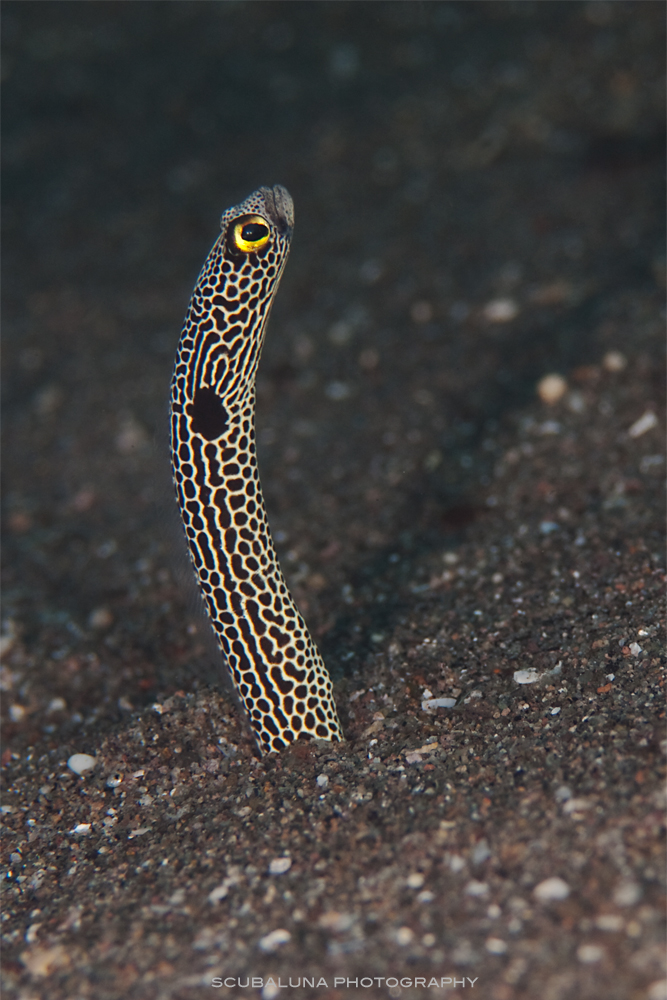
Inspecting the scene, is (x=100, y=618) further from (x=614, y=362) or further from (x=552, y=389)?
(x=614, y=362)

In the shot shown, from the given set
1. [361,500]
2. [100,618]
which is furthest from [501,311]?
[100,618]

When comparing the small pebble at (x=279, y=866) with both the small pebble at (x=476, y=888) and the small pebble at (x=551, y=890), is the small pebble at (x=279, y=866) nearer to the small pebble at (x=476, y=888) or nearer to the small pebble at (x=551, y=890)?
the small pebble at (x=476, y=888)

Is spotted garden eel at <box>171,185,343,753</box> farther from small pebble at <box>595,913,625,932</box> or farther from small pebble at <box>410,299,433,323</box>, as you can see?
small pebble at <box>410,299,433,323</box>

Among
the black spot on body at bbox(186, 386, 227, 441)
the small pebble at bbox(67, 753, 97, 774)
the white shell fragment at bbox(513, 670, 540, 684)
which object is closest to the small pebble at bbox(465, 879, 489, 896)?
the white shell fragment at bbox(513, 670, 540, 684)

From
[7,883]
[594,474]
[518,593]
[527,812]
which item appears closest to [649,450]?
[594,474]

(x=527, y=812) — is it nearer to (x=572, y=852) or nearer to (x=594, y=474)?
(x=572, y=852)
